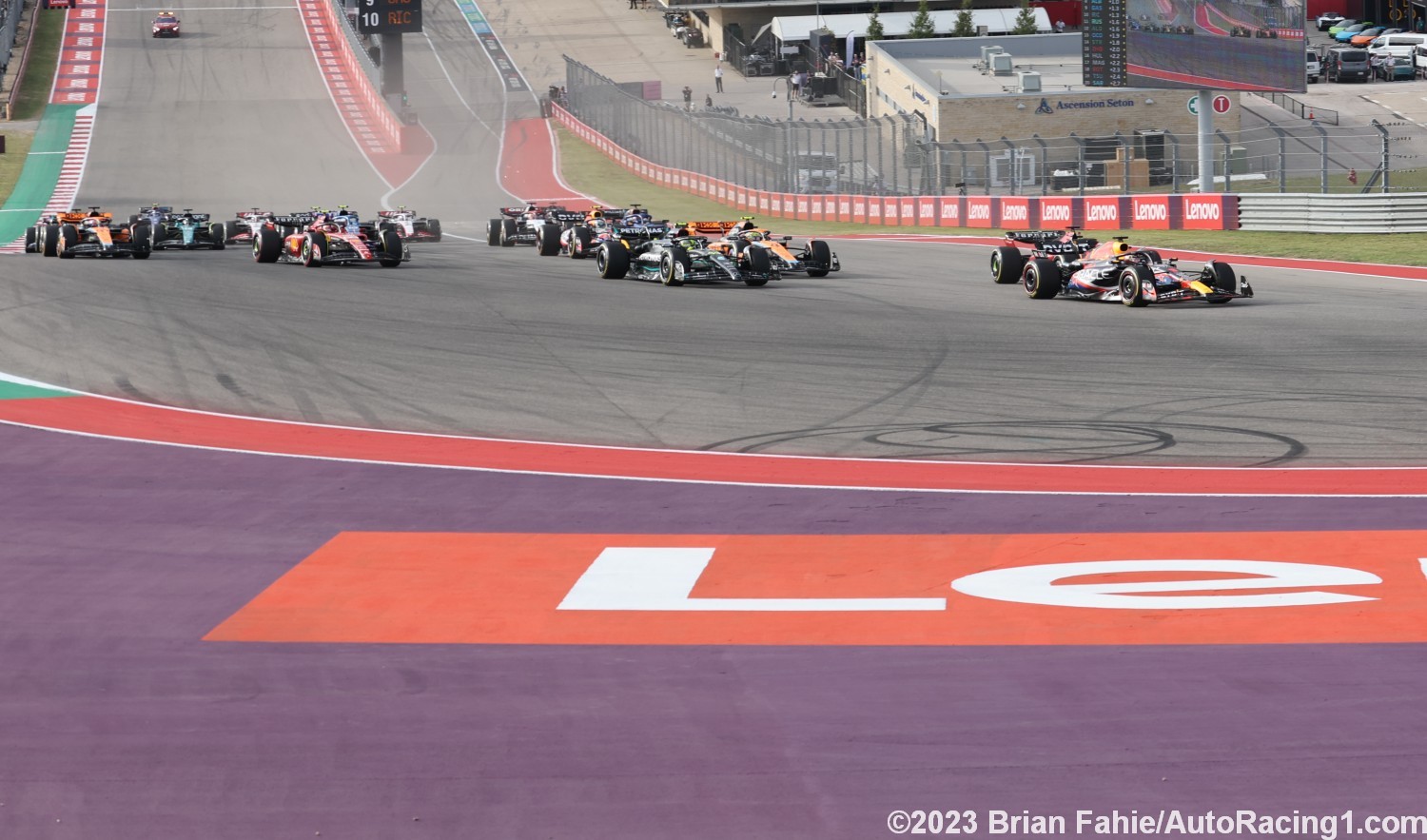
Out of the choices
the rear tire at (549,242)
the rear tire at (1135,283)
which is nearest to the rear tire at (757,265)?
the rear tire at (1135,283)

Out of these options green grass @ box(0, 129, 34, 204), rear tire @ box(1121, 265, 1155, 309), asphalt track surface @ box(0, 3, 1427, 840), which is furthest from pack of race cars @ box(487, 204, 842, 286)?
green grass @ box(0, 129, 34, 204)

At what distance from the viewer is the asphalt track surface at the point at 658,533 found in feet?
18.0

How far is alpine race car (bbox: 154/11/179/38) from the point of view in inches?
3238

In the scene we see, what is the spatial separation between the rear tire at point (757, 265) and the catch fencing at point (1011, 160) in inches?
414

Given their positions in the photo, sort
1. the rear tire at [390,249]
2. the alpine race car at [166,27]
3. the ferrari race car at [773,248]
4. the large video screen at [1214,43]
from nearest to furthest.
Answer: the ferrari race car at [773,248] → the rear tire at [390,249] → the large video screen at [1214,43] → the alpine race car at [166,27]

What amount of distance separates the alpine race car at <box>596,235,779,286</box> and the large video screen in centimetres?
1478

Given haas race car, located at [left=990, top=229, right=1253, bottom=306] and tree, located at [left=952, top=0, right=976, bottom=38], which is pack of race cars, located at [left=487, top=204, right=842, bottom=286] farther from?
tree, located at [left=952, top=0, right=976, bottom=38]

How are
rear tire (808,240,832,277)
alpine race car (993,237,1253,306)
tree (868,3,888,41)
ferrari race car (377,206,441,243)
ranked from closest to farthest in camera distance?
alpine race car (993,237,1253,306) → rear tire (808,240,832,277) → ferrari race car (377,206,441,243) → tree (868,3,888,41)

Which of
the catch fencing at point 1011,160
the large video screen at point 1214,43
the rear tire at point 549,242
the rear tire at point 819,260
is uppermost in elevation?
the large video screen at point 1214,43

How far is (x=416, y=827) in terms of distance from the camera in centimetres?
525

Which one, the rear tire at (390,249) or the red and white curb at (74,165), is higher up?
the red and white curb at (74,165)

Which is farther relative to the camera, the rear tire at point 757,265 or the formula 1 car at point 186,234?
the formula 1 car at point 186,234

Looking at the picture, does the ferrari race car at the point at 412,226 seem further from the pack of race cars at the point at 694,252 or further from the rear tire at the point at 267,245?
the pack of race cars at the point at 694,252

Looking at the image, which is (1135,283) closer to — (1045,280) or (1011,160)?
(1045,280)
